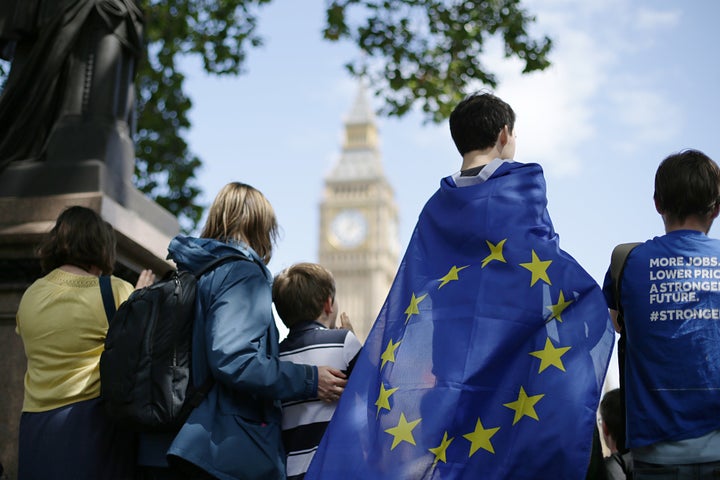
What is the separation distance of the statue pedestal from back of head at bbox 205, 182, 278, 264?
56.3 inches

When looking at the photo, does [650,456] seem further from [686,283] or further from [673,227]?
[673,227]

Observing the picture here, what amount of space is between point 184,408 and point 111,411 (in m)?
0.23

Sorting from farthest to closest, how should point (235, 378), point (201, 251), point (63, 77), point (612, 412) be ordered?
point (63, 77)
point (612, 412)
point (201, 251)
point (235, 378)

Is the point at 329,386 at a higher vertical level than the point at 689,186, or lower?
lower

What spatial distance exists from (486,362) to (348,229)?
115106 mm

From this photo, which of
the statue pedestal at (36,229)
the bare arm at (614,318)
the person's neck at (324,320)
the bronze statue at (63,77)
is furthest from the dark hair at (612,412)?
the bronze statue at (63,77)

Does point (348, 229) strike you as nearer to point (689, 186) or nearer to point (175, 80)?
point (175, 80)

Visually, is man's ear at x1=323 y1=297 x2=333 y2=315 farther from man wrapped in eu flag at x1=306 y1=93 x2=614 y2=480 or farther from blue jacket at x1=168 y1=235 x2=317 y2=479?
man wrapped in eu flag at x1=306 y1=93 x2=614 y2=480

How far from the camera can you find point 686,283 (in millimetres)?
2809

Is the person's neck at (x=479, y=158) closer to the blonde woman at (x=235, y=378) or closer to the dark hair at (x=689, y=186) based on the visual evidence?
the dark hair at (x=689, y=186)

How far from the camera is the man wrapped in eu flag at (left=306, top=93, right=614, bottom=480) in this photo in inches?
106

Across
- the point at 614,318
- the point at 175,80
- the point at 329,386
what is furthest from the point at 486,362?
the point at 175,80

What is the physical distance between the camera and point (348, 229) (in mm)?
117875

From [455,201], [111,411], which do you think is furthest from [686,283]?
[111,411]
